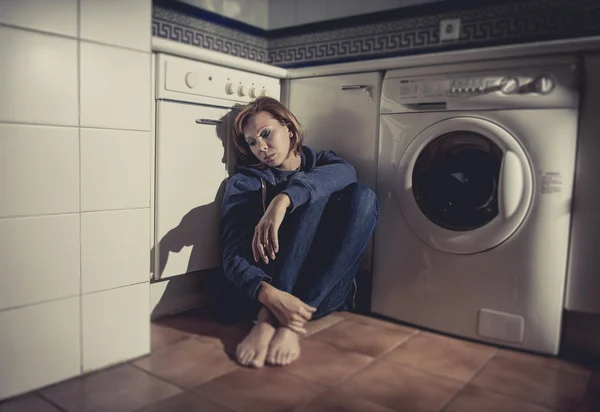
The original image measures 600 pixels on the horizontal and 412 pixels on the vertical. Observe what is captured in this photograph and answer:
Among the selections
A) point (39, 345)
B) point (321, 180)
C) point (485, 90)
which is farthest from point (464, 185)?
point (39, 345)

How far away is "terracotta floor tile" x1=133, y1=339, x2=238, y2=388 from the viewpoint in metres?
1.31

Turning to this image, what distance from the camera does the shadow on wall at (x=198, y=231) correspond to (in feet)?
5.32

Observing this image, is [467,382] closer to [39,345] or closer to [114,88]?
[39,345]

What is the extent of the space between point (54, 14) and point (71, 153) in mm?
314

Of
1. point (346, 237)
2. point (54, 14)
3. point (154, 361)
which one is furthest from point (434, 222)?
point (54, 14)

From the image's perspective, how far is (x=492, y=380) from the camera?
1.34m

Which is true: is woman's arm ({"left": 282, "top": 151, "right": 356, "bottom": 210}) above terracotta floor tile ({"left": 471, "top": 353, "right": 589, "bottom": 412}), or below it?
above

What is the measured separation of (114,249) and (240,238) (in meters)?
0.37

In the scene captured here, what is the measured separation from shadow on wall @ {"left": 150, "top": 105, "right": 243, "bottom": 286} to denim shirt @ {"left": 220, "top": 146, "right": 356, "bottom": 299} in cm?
11

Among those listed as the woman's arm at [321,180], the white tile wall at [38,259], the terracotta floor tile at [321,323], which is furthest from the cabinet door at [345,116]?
the white tile wall at [38,259]

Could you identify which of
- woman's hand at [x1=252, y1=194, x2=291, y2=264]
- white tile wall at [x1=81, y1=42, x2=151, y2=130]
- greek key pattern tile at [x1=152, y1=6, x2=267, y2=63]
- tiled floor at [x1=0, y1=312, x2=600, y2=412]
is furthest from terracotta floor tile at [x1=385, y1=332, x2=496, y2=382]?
greek key pattern tile at [x1=152, y1=6, x2=267, y2=63]

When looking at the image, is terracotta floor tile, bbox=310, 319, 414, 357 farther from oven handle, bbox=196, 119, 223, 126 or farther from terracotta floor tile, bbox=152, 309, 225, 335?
oven handle, bbox=196, 119, 223, 126

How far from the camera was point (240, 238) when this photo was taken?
5.03 feet

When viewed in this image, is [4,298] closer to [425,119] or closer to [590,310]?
[425,119]
